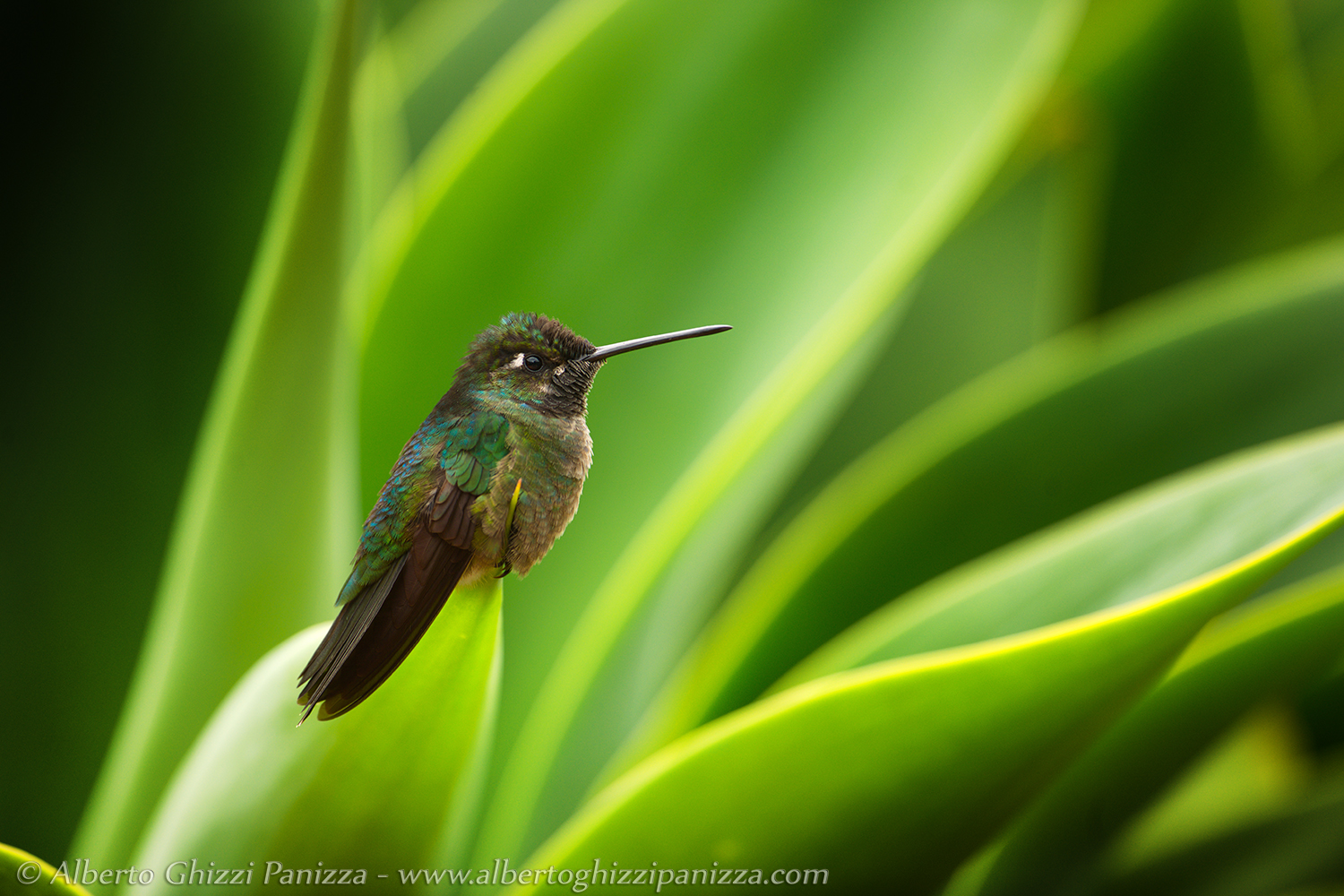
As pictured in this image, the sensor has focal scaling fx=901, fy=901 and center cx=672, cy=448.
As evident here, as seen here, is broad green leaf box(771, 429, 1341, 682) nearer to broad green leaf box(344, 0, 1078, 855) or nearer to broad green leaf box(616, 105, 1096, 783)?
broad green leaf box(344, 0, 1078, 855)

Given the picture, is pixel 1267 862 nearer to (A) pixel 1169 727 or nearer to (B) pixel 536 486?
(A) pixel 1169 727

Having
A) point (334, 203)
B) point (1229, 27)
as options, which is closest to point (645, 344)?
point (334, 203)

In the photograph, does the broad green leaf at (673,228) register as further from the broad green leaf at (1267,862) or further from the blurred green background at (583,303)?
the broad green leaf at (1267,862)

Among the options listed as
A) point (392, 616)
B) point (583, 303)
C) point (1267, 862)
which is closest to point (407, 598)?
point (392, 616)

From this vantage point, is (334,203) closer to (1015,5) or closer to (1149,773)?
(1015,5)

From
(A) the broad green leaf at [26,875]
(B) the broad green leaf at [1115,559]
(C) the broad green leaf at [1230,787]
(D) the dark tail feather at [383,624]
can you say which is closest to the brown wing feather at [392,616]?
(D) the dark tail feather at [383,624]

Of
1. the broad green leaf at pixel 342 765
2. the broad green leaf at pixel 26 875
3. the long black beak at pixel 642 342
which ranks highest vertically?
the long black beak at pixel 642 342
